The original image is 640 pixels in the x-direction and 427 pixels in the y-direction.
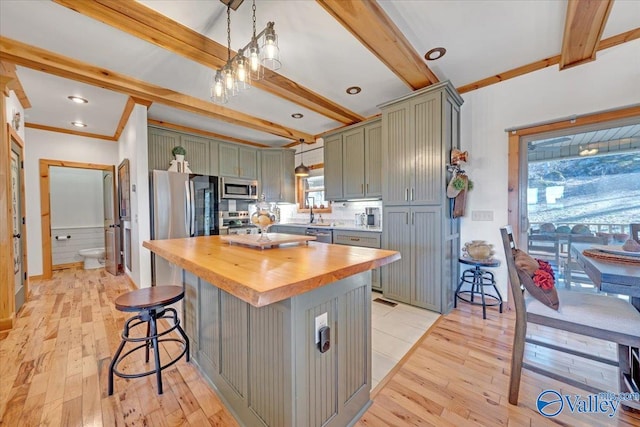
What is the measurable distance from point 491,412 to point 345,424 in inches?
33.3

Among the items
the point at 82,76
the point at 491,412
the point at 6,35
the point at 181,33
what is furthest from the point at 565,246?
the point at 6,35

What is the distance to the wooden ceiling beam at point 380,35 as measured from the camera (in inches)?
67.1

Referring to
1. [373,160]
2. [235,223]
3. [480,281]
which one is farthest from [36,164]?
[480,281]

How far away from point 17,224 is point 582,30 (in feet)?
19.4

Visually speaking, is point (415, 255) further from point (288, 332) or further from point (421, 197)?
point (288, 332)

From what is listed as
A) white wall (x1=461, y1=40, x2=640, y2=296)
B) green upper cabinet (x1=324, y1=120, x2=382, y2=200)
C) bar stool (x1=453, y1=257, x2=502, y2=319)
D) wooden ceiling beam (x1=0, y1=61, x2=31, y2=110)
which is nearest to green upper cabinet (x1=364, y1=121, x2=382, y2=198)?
green upper cabinet (x1=324, y1=120, x2=382, y2=200)

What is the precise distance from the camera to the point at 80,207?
536 cm

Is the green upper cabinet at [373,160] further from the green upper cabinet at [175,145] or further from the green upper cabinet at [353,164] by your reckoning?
the green upper cabinet at [175,145]

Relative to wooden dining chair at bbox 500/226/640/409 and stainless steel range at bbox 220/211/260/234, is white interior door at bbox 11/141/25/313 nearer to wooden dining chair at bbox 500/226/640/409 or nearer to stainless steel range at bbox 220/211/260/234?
stainless steel range at bbox 220/211/260/234

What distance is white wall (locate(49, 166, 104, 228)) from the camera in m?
5.15

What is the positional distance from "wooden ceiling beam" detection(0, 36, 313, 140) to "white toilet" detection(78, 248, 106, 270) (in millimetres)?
3615

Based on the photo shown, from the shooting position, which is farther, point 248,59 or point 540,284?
point 248,59

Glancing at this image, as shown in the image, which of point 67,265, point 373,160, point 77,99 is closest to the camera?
point 77,99

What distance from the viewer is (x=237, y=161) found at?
15.7 feet
